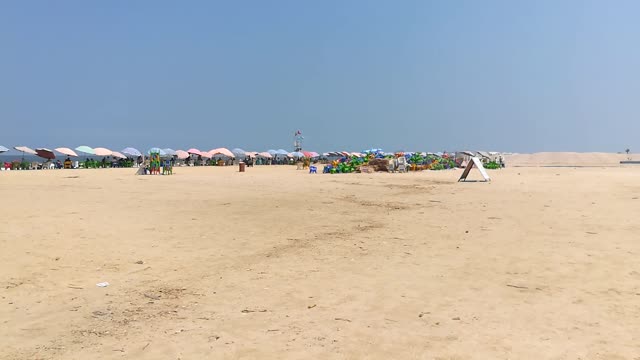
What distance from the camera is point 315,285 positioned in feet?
21.2

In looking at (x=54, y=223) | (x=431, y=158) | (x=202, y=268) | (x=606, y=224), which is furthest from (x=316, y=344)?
(x=431, y=158)

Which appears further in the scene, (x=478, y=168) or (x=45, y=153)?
(x=45, y=153)

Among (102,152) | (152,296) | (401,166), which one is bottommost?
(152,296)

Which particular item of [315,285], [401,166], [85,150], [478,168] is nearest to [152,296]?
[315,285]

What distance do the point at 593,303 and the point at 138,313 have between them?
534cm

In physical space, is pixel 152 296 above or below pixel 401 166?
below

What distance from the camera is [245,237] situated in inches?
382

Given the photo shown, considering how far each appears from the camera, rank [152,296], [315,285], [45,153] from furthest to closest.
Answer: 1. [45,153]
2. [315,285]
3. [152,296]

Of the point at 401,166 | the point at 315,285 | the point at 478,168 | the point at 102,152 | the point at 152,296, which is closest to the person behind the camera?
the point at 152,296

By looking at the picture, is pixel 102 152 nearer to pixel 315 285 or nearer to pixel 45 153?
pixel 45 153

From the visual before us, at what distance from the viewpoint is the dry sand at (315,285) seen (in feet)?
14.7

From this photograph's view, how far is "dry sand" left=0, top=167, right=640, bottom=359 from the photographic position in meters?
4.49

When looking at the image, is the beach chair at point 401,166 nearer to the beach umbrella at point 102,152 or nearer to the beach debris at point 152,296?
the beach umbrella at point 102,152

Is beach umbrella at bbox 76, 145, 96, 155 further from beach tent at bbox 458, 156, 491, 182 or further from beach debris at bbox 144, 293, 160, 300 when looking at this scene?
beach debris at bbox 144, 293, 160, 300
